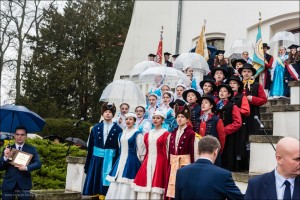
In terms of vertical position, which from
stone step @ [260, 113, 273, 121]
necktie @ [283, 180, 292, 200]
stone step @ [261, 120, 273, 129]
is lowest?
necktie @ [283, 180, 292, 200]

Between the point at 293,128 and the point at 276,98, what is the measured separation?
13.6 ft

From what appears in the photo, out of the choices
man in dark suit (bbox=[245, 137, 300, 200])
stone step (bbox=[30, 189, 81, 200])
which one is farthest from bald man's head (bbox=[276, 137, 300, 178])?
stone step (bbox=[30, 189, 81, 200])

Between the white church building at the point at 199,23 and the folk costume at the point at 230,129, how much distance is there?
9.20 meters

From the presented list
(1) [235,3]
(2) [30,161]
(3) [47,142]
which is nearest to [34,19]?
(1) [235,3]

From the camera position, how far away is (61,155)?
42.6 feet

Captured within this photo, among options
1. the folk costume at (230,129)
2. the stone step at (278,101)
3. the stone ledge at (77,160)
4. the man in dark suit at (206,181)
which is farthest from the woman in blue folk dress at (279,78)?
the man in dark suit at (206,181)

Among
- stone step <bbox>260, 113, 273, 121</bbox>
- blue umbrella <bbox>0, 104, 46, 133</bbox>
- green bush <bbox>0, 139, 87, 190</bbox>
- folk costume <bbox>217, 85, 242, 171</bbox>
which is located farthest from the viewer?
green bush <bbox>0, 139, 87, 190</bbox>

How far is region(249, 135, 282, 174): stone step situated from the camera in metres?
7.24

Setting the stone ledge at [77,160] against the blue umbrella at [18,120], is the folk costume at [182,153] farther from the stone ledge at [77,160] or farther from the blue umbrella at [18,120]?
the stone ledge at [77,160]

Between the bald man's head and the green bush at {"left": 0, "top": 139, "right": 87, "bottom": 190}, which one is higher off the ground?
the bald man's head

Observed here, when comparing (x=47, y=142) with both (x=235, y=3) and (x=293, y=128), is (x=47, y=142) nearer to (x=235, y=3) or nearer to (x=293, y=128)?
(x=293, y=128)

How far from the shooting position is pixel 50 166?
482 inches

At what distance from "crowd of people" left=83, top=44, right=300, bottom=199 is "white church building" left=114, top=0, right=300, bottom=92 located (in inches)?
350

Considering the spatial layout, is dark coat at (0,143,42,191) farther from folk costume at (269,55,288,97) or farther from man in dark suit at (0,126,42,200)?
folk costume at (269,55,288,97)
